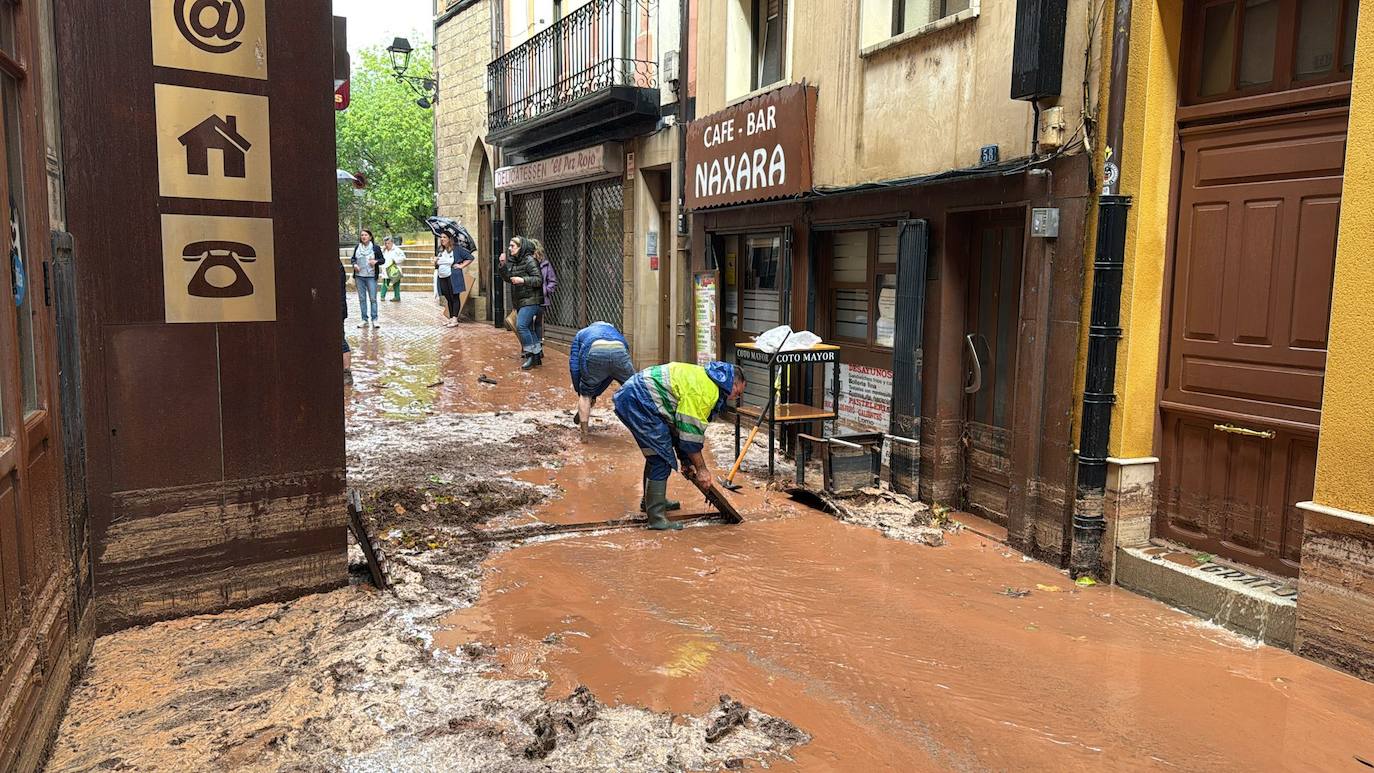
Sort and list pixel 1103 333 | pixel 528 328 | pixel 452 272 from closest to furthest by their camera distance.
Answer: pixel 1103 333
pixel 528 328
pixel 452 272

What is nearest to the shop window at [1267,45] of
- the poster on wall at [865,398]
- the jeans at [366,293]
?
the poster on wall at [865,398]

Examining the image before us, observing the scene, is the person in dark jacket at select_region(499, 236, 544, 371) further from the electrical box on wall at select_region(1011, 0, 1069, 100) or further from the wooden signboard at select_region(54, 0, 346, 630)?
the electrical box on wall at select_region(1011, 0, 1069, 100)

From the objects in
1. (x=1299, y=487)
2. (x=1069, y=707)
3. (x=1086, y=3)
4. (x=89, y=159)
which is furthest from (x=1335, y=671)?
(x=89, y=159)

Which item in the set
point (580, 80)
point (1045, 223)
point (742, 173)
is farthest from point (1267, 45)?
point (580, 80)

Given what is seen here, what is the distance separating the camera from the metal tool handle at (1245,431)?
5.18 m

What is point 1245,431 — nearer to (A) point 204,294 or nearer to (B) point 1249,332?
(B) point 1249,332

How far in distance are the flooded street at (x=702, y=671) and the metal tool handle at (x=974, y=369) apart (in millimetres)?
1152

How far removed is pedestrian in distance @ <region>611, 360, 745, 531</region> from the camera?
21.7 ft

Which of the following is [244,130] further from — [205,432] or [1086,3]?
[1086,3]

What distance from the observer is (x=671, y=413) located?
264 inches

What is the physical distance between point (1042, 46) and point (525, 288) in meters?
8.73

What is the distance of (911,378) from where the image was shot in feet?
25.0

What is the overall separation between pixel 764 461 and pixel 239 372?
528 centimetres

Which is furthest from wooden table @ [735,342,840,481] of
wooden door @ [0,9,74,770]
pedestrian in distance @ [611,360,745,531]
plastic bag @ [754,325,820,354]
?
wooden door @ [0,9,74,770]
